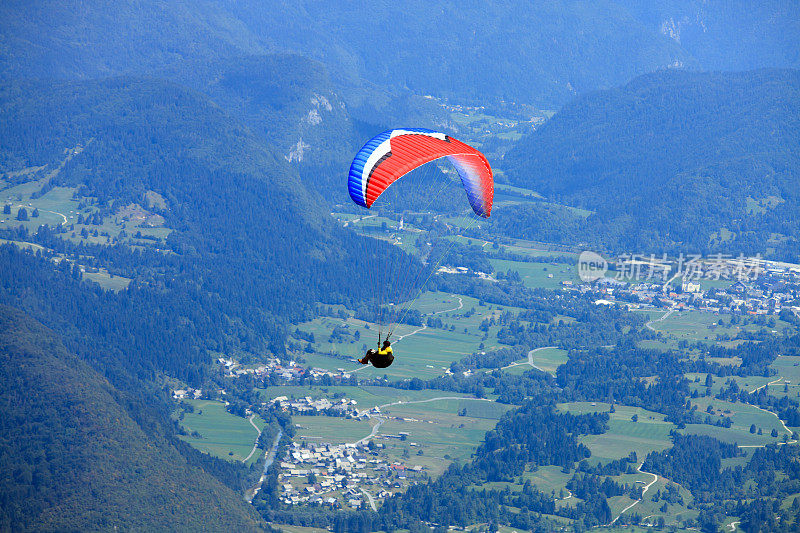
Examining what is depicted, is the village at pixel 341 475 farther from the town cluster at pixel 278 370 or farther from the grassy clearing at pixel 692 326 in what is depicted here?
the grassy clearing at pixel 692 326

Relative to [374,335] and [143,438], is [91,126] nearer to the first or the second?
[374,335]

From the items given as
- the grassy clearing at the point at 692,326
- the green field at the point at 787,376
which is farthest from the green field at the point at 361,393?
the grassy clearing at the point at 692,326

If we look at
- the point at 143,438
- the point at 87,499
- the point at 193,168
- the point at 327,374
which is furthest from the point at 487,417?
the point at 193,168

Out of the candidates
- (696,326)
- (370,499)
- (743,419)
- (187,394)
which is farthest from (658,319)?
(370,499)

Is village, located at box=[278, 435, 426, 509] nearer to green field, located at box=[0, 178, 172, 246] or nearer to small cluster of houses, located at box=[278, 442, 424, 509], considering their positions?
small cluster of houses, located at box=[278, 442, 424, 509]

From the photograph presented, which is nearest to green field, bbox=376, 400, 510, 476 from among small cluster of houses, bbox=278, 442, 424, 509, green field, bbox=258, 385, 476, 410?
green field, bbox=258, 385, 476, 410
